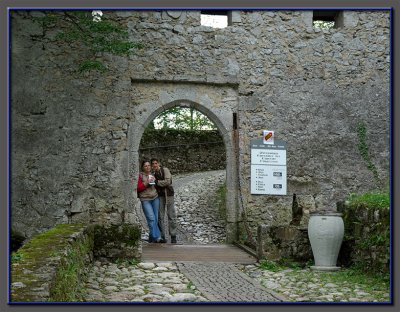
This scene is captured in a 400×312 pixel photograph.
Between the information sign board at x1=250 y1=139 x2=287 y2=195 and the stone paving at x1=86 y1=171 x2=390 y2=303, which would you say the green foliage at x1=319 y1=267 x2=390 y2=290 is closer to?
the stone paving at x1=86 y1=171 x2=390 y2=303

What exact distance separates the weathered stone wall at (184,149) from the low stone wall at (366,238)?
10.7 metres

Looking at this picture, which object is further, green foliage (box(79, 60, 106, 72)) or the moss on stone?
green foliage (box(79, 60, 106, 72))

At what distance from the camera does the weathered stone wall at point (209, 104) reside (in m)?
9.30

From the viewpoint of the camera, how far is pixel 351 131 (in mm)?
10250

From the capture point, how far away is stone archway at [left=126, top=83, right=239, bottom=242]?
31.4 feet

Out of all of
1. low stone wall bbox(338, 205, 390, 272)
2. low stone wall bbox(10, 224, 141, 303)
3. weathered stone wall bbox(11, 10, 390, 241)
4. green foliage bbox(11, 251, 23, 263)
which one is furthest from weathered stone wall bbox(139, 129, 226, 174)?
green foliage bbox(11, 251, 23, 263)

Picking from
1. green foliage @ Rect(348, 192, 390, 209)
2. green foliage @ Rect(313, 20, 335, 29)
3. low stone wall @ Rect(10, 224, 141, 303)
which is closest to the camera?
low stone wall @ Rect(10, 224, 141, 303)

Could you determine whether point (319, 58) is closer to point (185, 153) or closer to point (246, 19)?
point (246, 19)

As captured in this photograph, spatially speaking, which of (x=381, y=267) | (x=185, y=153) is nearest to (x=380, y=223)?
(x=381, y=267)

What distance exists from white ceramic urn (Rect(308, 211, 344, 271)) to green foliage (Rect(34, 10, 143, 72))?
3965 millimetres

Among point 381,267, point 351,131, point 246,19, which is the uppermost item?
point 246,19

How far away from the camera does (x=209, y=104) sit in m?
9.84

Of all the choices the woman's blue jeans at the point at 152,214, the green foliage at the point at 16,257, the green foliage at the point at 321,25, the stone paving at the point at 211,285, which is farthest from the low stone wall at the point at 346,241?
the green foliage at the point at 321,25

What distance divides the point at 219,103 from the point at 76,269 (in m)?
5.05
